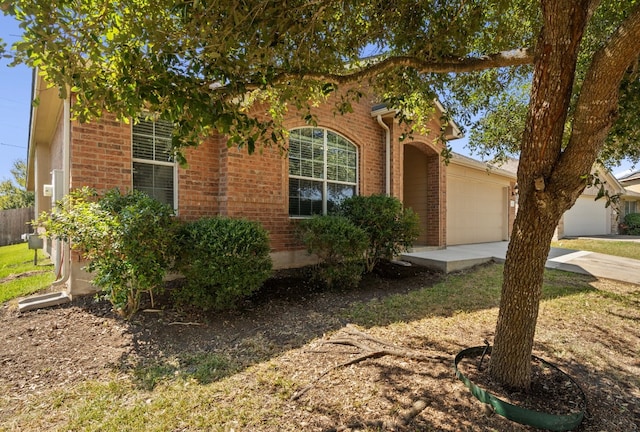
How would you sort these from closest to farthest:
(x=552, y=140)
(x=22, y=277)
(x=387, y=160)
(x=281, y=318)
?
(x=552, y=140), (x=281, y=318), (x=22, y=277), (x=387, y=160)

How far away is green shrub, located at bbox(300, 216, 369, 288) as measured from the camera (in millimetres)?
6336

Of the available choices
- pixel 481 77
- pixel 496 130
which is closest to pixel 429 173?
pixel 496 130

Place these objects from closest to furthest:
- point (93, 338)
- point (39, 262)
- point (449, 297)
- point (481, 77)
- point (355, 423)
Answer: point (355, 423)
point (93, 338)
point (481, 77)
point (449, 297)
point (39, 262)

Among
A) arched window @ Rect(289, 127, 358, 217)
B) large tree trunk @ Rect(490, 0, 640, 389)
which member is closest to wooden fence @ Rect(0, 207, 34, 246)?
arched window @ Rect(289, 127, 358, 217)

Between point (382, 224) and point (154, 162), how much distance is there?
4.77m

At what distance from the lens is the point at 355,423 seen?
2.51m

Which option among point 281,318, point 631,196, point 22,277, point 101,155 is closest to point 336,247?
point 281,318

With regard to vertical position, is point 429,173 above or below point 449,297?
above

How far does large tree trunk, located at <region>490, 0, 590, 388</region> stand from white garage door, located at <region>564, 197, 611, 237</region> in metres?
20.1

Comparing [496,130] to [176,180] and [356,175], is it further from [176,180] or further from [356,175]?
[176,180]

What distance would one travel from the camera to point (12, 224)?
18.9m

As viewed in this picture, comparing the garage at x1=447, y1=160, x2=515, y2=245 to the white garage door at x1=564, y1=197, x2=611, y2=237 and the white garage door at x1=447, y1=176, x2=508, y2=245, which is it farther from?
the white garage door at x1=564, y1=197, x2=611, y2=237

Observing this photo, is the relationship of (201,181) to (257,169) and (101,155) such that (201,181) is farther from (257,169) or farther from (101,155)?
(101,155)

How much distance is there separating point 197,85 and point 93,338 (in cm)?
351
